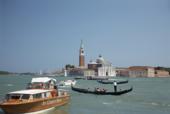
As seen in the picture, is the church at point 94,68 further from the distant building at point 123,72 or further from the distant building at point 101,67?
the distant building at point 123,72

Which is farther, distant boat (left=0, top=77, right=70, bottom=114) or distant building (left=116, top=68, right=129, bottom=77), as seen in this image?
distant building (left=116, top=68, right=129, bottom=77)

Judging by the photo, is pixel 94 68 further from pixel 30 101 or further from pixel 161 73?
pixel 30 101

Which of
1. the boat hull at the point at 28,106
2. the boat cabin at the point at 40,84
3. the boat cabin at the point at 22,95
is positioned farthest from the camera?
the boat cabin at the point at 40,84

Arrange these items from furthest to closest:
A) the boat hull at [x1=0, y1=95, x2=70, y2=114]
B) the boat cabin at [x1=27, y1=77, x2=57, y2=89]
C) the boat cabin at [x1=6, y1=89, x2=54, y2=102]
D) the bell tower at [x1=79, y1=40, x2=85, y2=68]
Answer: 1. the bell tower at [x1=79, y1=40, x2=85, y2=68]
2. the boat cabin at [x1=27, y1=77, x2=57, y2=89]
3. the boat cabin at [x1=6, y1=89, x2=54, y2=102]
4. the boat hull at [x1=0, y1=95, x2=70, y2=114]

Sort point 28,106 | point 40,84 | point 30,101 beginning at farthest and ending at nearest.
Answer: point 40,84 < point 30,101 < point 28,106

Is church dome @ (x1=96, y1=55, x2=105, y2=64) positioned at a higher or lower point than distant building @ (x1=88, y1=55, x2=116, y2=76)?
higher

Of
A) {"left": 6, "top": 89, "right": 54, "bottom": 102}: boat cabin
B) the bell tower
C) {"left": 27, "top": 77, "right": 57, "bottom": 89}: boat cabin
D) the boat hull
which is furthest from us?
the bell tower

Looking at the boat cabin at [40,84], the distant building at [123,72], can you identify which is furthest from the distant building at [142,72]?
the boat cabin at [40,84]

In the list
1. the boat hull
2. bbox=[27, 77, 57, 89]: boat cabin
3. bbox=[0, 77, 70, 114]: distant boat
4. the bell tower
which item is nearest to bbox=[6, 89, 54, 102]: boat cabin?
bbox=[0, 77, 70, 114]: distant boat

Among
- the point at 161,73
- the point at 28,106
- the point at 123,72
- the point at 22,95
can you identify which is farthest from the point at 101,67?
the point at 28,106

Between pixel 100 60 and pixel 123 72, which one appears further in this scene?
pixel 123 72

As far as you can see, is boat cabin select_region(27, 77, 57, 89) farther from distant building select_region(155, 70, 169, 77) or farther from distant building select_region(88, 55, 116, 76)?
distant building select_region(155, 70, 169, 77)

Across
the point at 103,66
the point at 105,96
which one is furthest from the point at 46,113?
the point at 103,66

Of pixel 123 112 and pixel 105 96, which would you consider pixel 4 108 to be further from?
pixel 105 96
